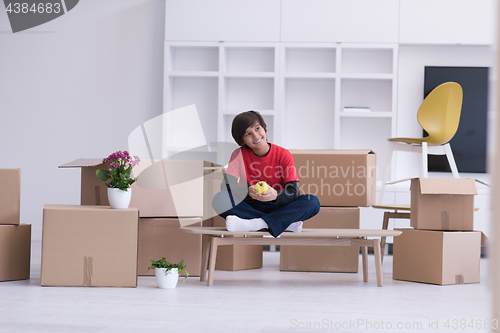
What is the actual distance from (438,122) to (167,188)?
192 cm

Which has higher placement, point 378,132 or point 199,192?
point 378,132

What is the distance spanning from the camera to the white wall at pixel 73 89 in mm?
4449

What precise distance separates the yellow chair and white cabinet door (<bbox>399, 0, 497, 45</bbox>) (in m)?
0.92

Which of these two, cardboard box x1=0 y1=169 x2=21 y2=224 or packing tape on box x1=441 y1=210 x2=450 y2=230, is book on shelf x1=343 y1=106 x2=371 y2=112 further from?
cardboard box x1=0 y1=169 x2=21 y2=224

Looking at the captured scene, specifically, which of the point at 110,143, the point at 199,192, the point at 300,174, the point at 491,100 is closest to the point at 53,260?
the point at 199,192

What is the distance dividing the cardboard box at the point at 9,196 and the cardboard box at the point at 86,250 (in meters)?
0.28

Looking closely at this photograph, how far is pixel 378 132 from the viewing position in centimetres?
430

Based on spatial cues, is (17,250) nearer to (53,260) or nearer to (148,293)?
(53,260)

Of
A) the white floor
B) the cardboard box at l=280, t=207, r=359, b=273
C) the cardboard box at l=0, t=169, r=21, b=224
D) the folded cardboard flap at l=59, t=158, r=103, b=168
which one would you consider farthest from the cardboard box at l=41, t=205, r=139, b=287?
the cardboard box at l=280, t=207, r=359, b=273

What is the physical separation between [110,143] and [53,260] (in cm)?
243

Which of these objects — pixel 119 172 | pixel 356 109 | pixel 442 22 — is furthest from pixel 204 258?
pixel 442 22

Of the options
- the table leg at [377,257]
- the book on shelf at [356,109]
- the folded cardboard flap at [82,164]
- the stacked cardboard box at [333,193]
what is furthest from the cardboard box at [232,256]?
the book on shelf at [356,109]

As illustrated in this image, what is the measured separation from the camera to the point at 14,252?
2307 millimetres

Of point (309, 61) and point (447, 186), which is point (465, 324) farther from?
point (309, 61)
